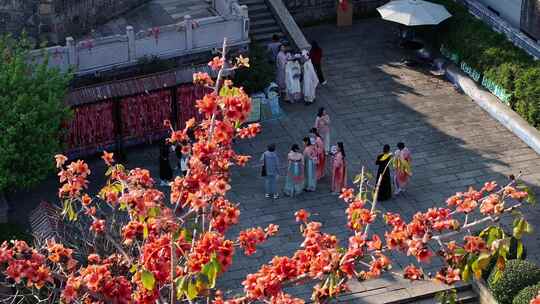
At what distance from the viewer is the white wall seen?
2881 cm

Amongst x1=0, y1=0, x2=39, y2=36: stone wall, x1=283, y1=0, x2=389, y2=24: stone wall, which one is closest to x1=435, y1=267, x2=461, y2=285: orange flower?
x1=0, y1=0, x2=39, y2=36: stone wall

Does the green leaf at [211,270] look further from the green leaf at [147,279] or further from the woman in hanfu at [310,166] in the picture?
the woman in hanfu at [310,166]

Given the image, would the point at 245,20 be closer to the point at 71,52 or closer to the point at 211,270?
the point at 71,52

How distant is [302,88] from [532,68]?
611cm

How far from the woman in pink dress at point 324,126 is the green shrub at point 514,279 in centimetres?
663

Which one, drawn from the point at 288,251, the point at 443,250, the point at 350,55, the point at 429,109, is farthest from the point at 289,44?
the point at 443,250

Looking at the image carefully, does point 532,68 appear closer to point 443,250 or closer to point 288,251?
point 288,251

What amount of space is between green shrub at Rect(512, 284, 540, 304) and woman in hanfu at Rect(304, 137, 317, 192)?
606 centimetres

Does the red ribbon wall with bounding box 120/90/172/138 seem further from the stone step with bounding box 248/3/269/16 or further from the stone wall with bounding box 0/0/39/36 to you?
the stone step with bounding box 248/3/269/16

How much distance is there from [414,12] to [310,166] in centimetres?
786

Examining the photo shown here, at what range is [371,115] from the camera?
26.8 metres

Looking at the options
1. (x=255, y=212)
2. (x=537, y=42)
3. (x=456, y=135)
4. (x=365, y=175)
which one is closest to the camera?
(x=365, y=175)

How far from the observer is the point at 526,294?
18.5m

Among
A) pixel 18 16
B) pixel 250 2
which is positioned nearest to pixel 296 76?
pixel 250 2
